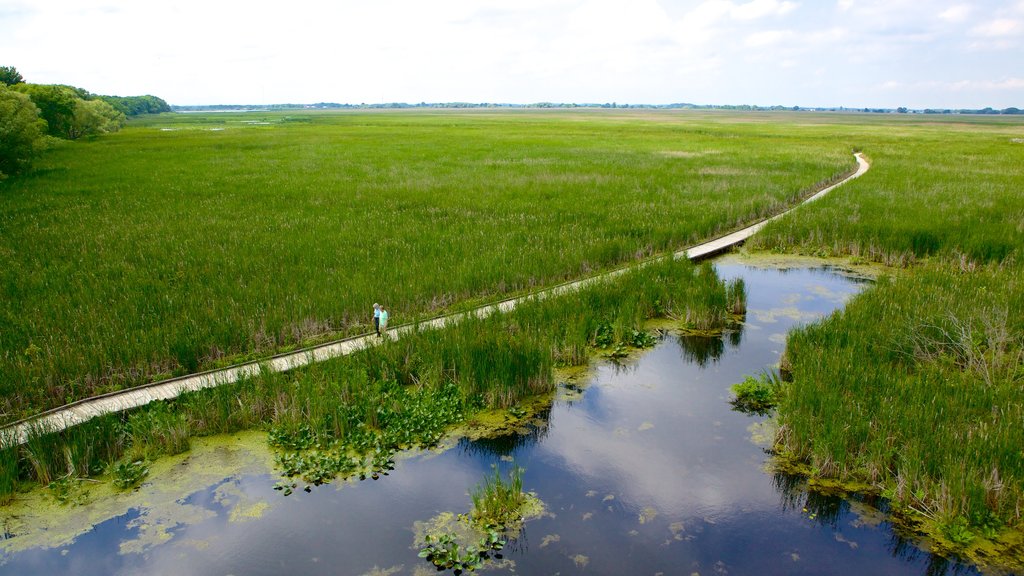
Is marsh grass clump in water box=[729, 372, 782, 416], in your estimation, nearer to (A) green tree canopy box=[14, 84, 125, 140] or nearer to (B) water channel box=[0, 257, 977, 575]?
(B) water channel box=[0, 257, 977, 575]

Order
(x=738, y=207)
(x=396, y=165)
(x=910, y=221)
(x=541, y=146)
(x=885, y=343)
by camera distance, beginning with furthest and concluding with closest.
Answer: (x=541, y=146) → (x=396, y=165) → (x=738, y=207) → (x=910, y=221) → (x=885, y=343)

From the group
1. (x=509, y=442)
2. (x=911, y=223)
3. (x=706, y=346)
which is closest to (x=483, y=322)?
(x=509, y=442)

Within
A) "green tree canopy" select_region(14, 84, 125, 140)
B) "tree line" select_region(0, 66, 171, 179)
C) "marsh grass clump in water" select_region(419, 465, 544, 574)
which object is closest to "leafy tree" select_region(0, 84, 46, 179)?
"tree line" select_region(0, 66, 171, 179)

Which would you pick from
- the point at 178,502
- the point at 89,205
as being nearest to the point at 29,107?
the point at 89,205

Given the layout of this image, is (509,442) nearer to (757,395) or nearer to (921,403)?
(757,395)

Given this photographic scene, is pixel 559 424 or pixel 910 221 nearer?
pixel 559 424

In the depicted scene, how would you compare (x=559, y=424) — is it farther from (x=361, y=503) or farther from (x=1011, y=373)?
(x=1011, y=373)

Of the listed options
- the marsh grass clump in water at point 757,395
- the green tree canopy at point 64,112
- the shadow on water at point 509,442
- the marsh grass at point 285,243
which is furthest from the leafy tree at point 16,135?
the marsh grass clump in water at point 757,395
